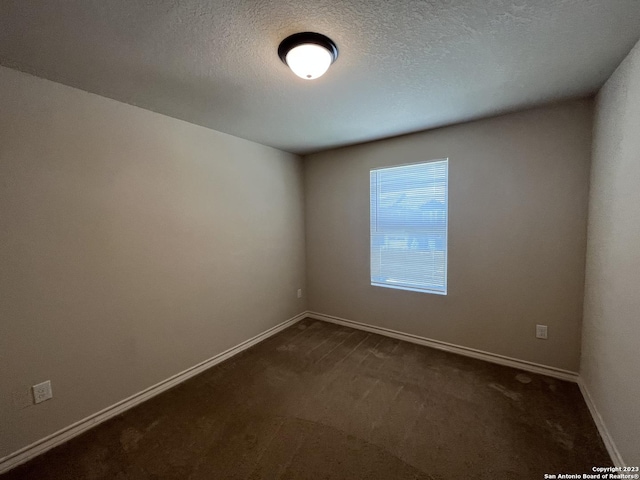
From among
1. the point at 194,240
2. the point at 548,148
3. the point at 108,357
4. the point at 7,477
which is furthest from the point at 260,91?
the point at 7,477

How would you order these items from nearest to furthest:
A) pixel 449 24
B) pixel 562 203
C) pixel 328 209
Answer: pixel 449 24 → pixel 562 203 → pixel 328 209

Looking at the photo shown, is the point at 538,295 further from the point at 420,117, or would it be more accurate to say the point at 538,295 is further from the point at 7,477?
the point at 7,477

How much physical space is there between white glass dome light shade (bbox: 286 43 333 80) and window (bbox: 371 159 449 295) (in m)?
1.87

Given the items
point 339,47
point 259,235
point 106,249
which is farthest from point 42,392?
point 339,47

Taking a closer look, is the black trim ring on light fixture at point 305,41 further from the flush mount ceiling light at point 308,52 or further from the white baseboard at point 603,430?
the white baseboard at point 603,430

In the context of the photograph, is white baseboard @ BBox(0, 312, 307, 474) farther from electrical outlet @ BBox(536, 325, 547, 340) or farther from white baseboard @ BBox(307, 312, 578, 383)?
electrical outlet @ BBox(536, 325, 547, 340)

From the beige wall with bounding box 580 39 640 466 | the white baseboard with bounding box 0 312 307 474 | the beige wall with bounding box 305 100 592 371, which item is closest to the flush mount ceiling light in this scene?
the beige wall with bounding box 580 39 640 466

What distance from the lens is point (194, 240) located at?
8.20 feet

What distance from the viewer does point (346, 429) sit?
177 cm

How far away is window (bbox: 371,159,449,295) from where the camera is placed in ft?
9.22

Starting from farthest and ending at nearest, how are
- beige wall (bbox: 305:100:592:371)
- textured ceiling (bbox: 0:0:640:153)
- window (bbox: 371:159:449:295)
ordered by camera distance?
window (bbox: 371:159:449:295)
beige wall (bbox: 305:100:592:371)
textured ceiling (bbox: 0:0:640:153)

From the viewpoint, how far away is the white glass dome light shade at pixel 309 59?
1.34m

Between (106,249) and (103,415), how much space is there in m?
1.23

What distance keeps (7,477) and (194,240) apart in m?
1.80
